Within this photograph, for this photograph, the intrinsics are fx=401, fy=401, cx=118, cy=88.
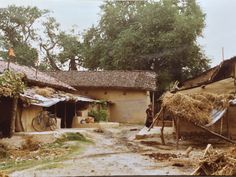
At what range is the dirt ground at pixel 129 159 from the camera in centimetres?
500

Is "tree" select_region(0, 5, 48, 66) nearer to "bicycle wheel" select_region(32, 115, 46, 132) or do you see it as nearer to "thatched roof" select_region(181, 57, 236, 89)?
"bicycle wheel" select_region(32, 115, 46, 132)

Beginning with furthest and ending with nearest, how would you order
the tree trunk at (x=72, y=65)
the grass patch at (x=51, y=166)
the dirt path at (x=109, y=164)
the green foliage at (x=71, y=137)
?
the tree trunk at (x=72, y=65) → the green foliage at (x=71, y=137) → the grass patch at (x=51, y=166) → the dirt path at (x=109, y=164)

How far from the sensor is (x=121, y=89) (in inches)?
573

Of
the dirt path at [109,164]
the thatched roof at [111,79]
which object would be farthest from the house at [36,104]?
the thatched roof at [111,79]

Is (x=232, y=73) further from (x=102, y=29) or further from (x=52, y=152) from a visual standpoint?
(x=102, y=29)

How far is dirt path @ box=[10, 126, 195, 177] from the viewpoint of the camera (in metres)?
4.96

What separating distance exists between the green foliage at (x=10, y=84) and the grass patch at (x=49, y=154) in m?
1.05

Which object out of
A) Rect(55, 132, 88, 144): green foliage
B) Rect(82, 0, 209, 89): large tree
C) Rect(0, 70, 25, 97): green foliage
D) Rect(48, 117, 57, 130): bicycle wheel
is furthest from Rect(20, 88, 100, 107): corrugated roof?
Rect(82, 0, 209, 89): large tree

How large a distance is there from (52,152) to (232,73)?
4.58 m

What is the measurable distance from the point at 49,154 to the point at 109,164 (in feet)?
4.61

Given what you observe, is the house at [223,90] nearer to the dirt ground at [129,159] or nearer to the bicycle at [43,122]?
the dirt ground at [129,159]

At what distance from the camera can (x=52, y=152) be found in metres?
6.72

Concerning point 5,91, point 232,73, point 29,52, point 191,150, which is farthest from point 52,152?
point 29,52

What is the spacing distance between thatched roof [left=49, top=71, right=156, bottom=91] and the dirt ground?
5.70 m
